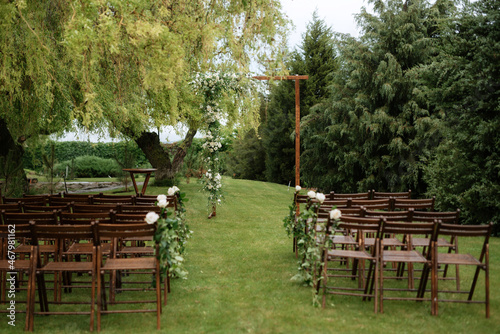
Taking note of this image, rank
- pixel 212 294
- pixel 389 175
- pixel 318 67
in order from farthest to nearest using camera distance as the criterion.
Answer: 1. pixel 318 67
2. pixel 389 175
3. pixel 212 294

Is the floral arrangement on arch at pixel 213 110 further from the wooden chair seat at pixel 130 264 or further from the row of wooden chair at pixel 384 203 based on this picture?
the wooden chair seat at pixel 130 264

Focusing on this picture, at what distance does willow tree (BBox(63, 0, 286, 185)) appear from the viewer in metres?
6.45

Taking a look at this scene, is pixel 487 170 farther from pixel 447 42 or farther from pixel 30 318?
pixel 30 318

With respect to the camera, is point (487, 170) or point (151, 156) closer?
point (487, 170)

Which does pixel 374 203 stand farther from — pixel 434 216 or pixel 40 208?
pixel 40 208

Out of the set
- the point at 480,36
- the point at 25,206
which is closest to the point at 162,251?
the point at 25,206

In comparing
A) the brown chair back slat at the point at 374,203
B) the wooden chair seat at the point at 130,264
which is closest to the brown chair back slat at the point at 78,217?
the wooden chair seat at the point at 130,264

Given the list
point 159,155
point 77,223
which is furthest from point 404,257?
point 159,155

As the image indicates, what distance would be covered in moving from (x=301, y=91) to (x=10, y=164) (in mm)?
17750

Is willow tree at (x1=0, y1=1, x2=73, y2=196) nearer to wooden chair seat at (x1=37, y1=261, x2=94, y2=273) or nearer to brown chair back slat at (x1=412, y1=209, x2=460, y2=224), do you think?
wooden chair seat at (x1=37, y1=261, x2=94, y2=273)

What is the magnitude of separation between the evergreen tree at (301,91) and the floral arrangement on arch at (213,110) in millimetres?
13161

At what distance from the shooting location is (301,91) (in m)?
26.3

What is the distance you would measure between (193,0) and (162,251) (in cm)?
594

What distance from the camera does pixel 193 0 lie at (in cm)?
889
